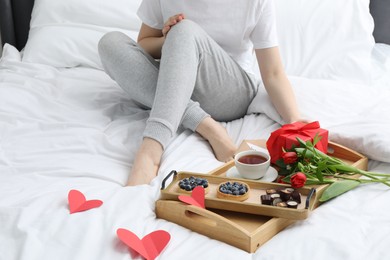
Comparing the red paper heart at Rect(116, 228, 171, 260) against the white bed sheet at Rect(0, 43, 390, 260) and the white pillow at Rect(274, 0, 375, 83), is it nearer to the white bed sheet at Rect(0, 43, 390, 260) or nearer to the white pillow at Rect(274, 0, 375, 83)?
the white bed sheet at Rect(0, 43, 390, 260)

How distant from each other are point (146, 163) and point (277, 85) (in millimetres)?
462

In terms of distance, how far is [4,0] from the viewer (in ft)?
7.90

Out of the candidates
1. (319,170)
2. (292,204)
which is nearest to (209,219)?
(292,204)

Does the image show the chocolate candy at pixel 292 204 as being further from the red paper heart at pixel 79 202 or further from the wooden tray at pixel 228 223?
the red paper heart at pixel 79 202

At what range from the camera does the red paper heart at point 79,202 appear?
109 centimetres

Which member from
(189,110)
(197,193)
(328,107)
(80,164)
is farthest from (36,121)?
(328,107)

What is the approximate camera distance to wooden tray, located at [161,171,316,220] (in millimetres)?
1052

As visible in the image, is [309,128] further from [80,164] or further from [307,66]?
[307,66]

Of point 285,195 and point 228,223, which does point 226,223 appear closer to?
point 228,223

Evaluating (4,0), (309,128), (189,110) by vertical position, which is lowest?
(4,0)

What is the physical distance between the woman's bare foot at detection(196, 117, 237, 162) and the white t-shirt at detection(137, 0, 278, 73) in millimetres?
288

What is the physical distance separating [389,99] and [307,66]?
47 centimetres

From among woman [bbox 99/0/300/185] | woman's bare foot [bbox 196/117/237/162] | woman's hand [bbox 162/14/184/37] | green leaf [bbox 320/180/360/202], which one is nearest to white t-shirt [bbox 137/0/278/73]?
woman [bbox 99/0/300/185]

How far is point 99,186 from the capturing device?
4.06 ft
